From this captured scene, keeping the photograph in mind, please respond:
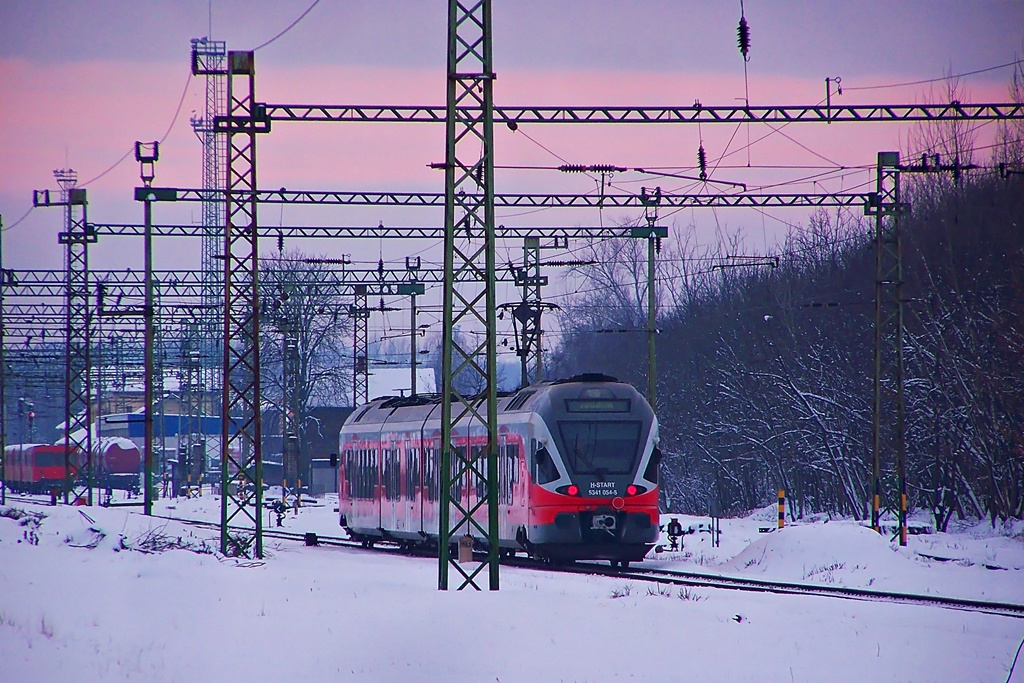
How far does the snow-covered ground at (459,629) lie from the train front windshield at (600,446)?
3.17 metres

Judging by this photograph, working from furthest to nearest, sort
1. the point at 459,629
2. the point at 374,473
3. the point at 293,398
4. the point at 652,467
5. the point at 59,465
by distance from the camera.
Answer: the point at 59,465
the point at 293,398
the point at 374,473
the point at 652,467
the point at 459,629

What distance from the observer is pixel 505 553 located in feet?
93.7

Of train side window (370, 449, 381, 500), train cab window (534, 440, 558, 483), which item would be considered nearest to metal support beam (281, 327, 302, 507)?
train side window (370, 449, 381, 500)

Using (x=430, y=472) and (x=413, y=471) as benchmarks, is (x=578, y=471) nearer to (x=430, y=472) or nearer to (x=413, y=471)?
(x=430, y=472)

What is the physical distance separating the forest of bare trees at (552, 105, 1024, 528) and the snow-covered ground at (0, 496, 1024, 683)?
1403 cm

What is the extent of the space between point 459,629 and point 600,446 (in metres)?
10.2

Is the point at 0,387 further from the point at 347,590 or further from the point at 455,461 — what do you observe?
the point at 347,590

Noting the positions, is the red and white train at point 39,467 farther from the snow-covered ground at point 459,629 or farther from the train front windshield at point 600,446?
the snow-covered ground at point 459,629

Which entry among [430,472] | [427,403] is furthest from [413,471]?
[427,403]

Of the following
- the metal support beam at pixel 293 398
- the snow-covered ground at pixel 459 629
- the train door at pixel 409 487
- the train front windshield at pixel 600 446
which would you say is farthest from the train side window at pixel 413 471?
the metal support beam at pixel 293 398

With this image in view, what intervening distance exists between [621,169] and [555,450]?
10.1m

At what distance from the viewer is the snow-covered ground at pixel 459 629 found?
12.4 meters

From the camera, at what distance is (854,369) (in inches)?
1753

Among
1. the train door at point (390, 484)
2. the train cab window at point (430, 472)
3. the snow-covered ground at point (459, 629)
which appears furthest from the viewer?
the train door at point (390, 484)
